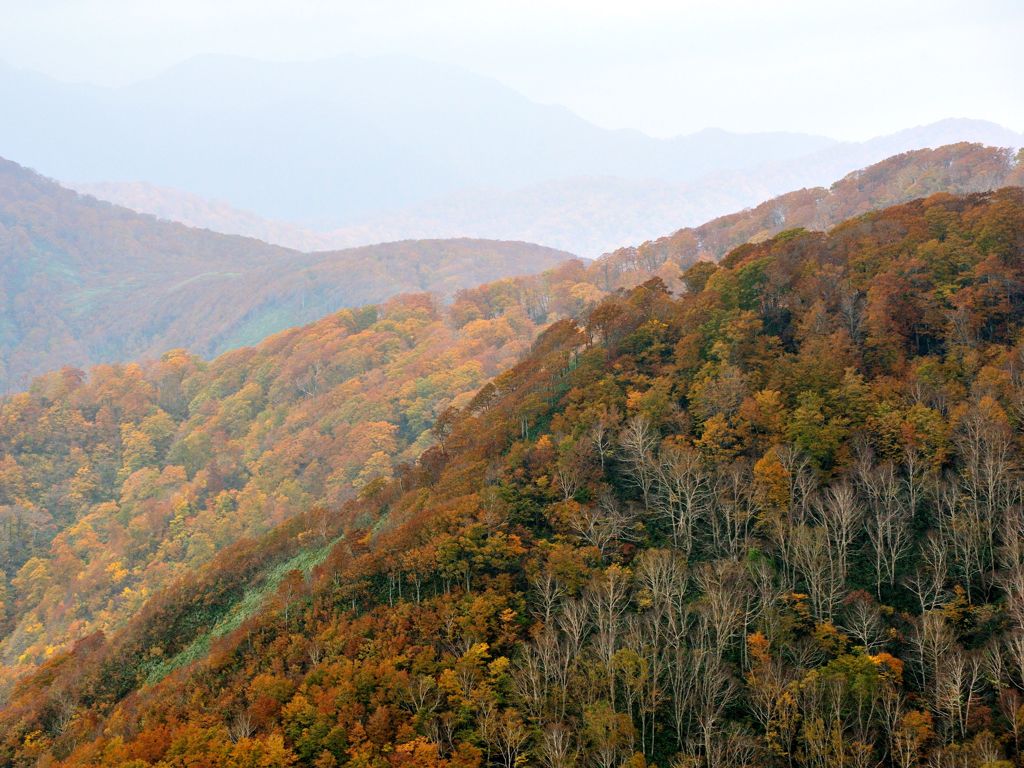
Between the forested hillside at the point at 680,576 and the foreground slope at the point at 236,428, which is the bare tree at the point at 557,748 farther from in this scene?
the foreground slope at the point at 236,428

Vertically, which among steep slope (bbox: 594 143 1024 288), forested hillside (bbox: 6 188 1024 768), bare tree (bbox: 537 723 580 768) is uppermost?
steep slope (bbox: 594 143 1024 288)

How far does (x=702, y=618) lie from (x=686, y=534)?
7048mm

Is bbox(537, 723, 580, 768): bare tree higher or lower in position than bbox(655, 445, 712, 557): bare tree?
lower

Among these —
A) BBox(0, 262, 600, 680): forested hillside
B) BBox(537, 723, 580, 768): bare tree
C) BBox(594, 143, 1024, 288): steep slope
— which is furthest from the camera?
BBox(594, 143, 1024, 288): steep slope

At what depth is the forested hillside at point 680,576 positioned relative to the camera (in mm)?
34656

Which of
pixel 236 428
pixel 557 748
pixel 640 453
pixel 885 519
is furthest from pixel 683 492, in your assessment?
pixel 236 428

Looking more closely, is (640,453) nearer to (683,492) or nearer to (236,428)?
(683,492)

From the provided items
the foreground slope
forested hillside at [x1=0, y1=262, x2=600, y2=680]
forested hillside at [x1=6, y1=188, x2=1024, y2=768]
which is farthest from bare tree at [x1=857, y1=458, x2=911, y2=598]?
the foreground slope

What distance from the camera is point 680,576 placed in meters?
41.0

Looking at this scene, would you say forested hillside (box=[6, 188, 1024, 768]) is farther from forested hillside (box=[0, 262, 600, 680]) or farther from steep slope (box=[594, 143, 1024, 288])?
steep slope (box=[594, 143, 1024, 288])

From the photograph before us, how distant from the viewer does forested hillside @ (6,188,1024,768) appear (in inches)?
1364

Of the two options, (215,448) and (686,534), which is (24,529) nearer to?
(215,448)

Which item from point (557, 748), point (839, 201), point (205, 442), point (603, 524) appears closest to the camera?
point (557, 748)

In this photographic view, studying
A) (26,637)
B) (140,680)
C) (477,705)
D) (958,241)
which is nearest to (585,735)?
(477,705)
